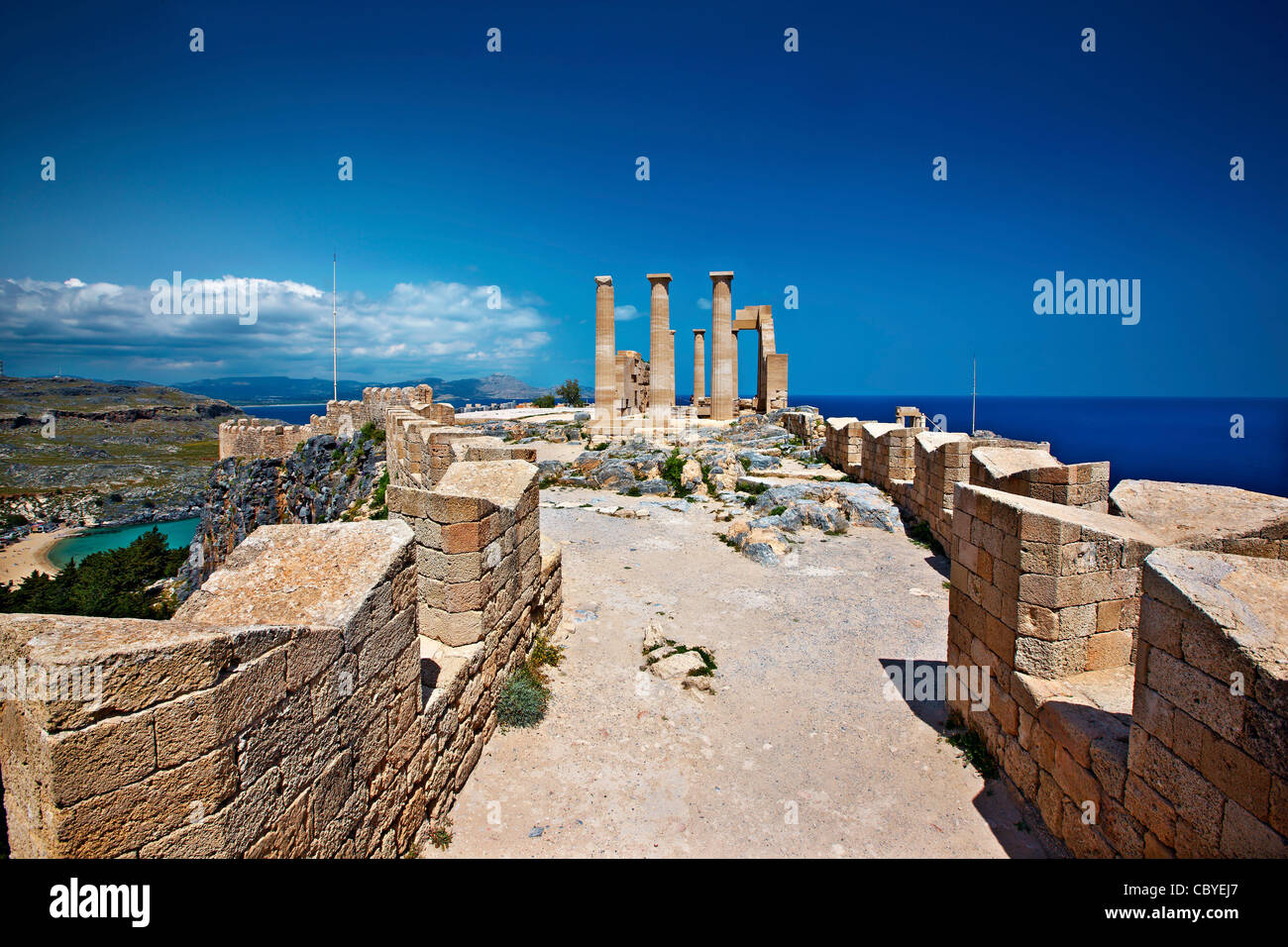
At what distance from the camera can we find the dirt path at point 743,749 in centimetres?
449

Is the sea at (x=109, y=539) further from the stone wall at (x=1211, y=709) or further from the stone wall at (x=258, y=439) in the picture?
the stone wall at (x=1211, y=709)

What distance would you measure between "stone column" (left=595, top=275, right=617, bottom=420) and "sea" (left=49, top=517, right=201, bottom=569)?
104 ft

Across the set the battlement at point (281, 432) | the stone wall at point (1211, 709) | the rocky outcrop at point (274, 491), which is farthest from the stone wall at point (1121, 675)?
the battlement at point (281, 432)

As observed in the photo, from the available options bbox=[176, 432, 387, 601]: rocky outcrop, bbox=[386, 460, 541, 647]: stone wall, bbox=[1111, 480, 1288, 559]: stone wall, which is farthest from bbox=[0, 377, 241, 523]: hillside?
bbox=[1111, 480, 1288, 559]: stone wall

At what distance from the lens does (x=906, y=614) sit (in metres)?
8.69

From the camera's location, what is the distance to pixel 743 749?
5.58 meters

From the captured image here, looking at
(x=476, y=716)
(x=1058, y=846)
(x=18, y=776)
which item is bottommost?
(x=1058, y=846)

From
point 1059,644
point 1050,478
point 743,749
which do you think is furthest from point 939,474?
point 743,749

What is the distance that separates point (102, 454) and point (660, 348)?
6721cm

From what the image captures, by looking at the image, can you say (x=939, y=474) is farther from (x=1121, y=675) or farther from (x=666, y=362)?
(x=666, y=362)
